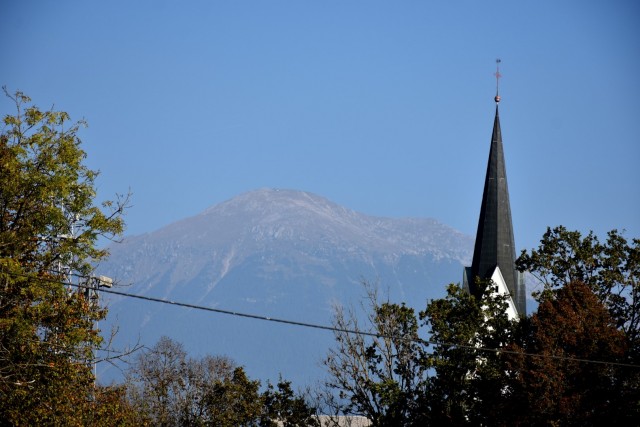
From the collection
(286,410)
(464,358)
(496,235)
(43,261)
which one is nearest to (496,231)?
(496,235)

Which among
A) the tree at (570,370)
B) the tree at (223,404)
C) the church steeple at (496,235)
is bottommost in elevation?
the tree at (570,370)

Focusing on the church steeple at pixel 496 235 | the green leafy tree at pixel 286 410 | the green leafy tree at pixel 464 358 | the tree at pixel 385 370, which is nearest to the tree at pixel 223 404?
the green leafy tree at pixel 286 410

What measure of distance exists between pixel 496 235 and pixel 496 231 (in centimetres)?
28

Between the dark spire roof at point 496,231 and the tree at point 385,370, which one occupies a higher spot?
the dark spire roof at point 496,231

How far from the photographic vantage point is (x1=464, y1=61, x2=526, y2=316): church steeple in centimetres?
6625

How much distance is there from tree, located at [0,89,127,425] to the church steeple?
1375 inches

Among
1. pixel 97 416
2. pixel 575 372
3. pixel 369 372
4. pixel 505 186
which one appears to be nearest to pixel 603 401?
pixel 575 372

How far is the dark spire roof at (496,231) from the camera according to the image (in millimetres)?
66375

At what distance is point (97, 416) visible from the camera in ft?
123

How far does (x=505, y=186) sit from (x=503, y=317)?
73.8 feet

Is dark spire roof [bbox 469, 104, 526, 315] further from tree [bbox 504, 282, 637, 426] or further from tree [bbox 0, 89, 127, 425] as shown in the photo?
tree [bbox 0, 89, 127, 425]

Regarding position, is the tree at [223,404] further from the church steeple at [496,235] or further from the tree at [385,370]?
the church steeple at [496,235]

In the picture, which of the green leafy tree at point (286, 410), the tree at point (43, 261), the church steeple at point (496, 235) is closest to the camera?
the tree at point (43, 261)

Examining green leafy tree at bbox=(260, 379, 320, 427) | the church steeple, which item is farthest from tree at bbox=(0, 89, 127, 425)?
the church steeple
